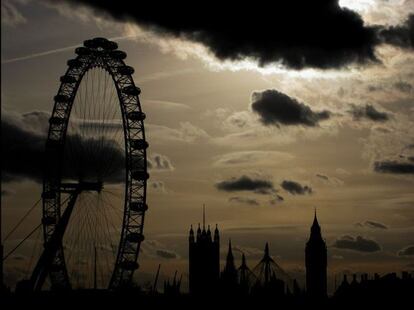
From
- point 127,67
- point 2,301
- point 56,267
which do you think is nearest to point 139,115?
point 127,67

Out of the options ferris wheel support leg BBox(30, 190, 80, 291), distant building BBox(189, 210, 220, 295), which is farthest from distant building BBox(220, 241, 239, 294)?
ferris wheel support leg BBox(30, 190, 80, 291)

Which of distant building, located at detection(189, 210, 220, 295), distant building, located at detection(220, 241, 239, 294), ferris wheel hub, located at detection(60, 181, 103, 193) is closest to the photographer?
ferris wheel hub, located at detection(60, 181, 103, 193)

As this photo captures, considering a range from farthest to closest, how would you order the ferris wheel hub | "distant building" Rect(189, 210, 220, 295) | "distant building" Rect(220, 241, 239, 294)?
"distant building" Rect(189, 210, 220, 295) → "distant building" Rect(220, 241, 239, 294) → the ferris wheel hub

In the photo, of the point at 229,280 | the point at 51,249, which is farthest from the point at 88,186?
the point at 229,280

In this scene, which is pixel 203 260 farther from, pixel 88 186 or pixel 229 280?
pixel 88 186

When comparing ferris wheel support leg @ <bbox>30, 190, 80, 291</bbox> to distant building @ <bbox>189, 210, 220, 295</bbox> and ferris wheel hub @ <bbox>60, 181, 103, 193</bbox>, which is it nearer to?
ferris wheel hub @ <bbox>60, 181, 103, 193</bbox>

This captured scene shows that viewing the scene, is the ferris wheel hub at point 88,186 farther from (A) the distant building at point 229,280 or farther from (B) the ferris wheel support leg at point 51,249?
(A) the distant building at point 229,280

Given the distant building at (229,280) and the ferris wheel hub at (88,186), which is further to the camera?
the distant building at (229,280)

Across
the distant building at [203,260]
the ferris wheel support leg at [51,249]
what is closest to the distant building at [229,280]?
the distant building at [203,260]
